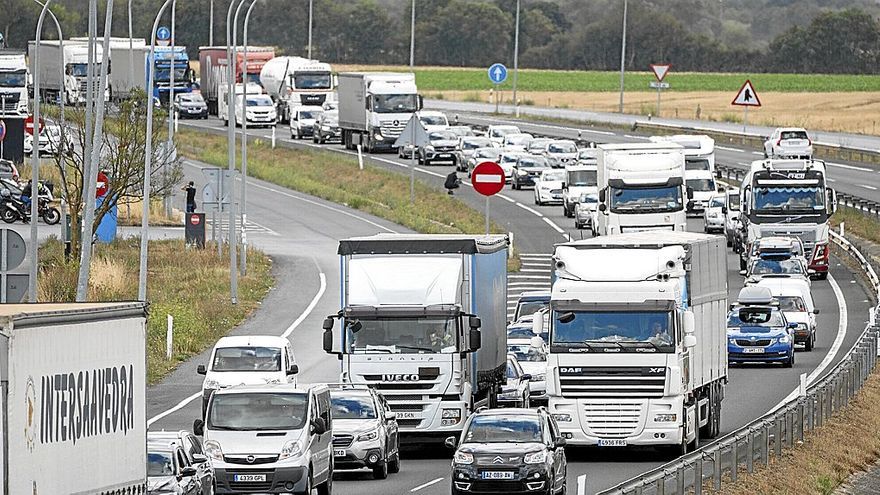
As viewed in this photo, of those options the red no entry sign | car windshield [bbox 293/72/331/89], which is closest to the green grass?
car windshield [bbox 293/72/331/89]

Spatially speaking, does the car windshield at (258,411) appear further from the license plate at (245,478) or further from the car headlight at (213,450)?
the license plate at (245,478)

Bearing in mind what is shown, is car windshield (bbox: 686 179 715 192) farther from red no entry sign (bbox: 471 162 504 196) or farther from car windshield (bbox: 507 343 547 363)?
car windshield (bbox: 507 343 547 363)

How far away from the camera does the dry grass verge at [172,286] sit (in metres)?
44.4

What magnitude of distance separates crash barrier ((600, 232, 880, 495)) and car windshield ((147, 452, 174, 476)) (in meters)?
4.91

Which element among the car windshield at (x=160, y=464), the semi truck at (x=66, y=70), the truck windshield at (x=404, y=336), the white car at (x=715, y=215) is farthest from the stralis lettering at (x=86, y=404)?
the semi truck at (x=66, y=70)

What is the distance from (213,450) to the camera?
24.2 meters

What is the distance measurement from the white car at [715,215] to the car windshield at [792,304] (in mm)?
18371

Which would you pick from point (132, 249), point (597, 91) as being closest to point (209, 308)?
point (132, 249)

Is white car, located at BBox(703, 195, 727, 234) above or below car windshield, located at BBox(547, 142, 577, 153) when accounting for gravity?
below

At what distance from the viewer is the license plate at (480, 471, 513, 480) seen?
24328 mm

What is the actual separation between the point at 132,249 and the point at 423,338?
1222 inches

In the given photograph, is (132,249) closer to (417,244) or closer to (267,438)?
(417,244)

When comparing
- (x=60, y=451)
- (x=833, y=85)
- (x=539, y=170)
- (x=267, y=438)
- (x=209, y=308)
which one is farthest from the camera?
(x=833, y=85)

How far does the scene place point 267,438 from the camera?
2436cm
